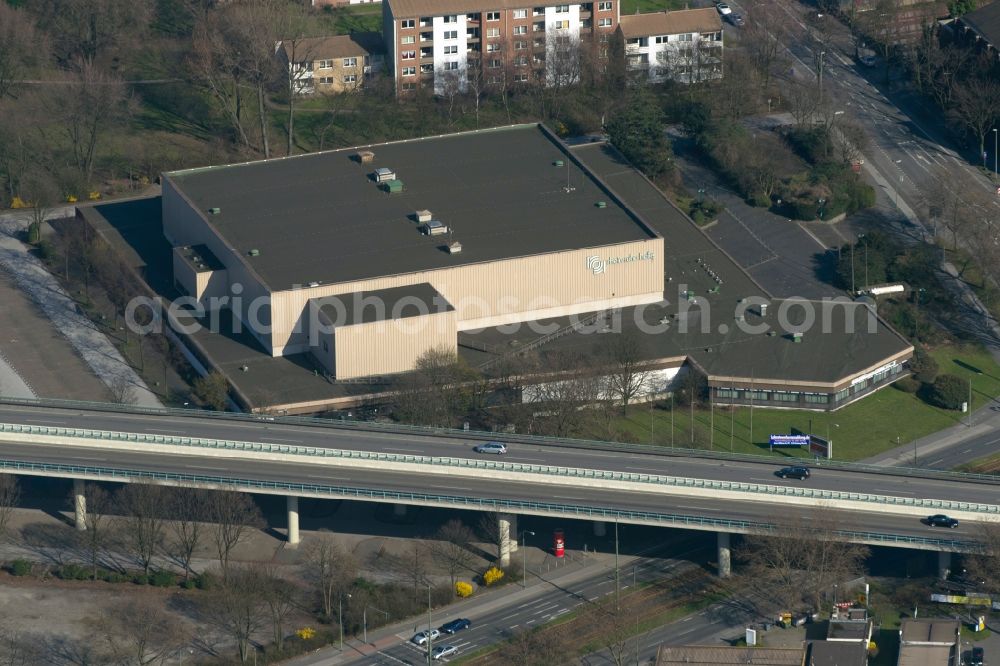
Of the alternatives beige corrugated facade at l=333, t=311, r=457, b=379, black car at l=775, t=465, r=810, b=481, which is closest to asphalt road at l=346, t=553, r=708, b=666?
black car at l=775, t=465, r=810, b=481

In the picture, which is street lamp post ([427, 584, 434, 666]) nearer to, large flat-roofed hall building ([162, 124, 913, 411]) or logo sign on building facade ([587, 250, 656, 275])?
large flat-roofed hall building ([162, 124, 913, 411])

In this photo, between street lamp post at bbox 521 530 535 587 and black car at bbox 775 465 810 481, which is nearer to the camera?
street lamp post at bbox 521 530 535 587

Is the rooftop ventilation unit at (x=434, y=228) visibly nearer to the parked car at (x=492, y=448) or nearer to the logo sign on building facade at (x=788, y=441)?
the parked car at (x=492, y=448)

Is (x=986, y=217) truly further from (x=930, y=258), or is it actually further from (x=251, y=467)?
(x=251, y=467)

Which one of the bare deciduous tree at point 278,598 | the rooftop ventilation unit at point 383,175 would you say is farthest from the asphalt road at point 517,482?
the rooftop ventilation unit at point 383,175

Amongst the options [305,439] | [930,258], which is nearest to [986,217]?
[930,258]

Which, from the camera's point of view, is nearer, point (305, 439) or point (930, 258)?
point (305, 439)

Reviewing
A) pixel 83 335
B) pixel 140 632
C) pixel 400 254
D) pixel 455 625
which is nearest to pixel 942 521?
pixel 455 625
